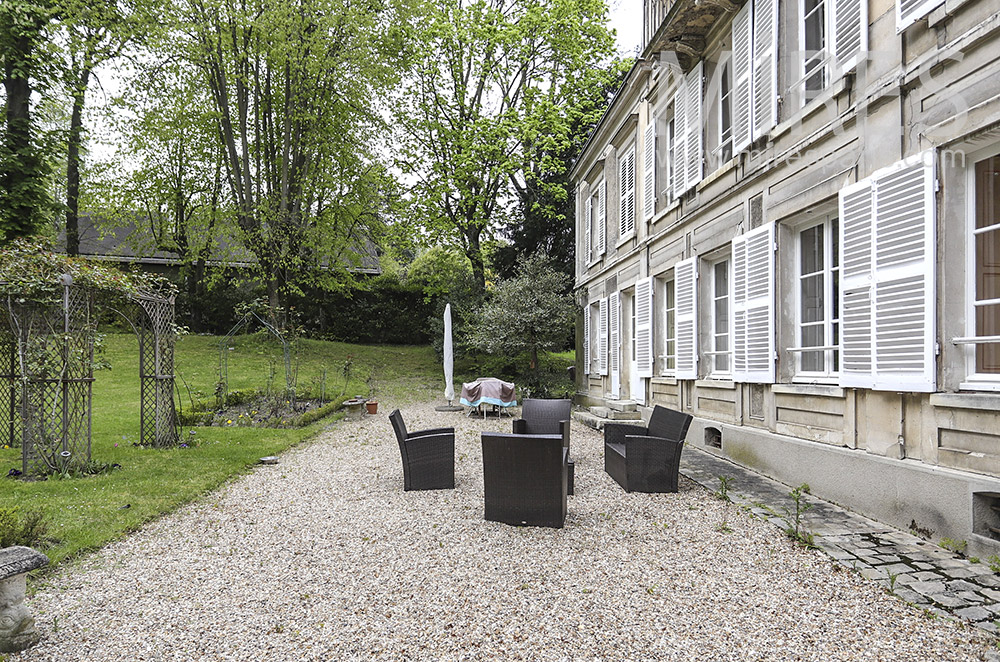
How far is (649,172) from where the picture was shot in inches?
402

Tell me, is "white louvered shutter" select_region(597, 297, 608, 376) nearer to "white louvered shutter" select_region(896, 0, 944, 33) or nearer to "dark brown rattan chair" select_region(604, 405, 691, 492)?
"dark brown rattan chair" select_region(604, 405, 691, 492)

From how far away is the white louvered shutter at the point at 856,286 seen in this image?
4816 mm

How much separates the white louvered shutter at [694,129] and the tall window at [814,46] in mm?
2140

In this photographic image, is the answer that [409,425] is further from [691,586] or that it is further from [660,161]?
[691,586]

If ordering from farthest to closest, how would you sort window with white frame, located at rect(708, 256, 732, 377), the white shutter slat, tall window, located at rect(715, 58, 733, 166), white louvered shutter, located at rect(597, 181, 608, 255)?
1. white louvered shutter, located at rect(597, 181, 608, 255)
2. the white shutter slat
3. window with white frame, located at rect(708, 256, 732, 377)
4. tall window, located at rect(715, 58, 733, 166)

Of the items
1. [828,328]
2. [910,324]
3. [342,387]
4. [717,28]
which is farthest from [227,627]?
[342,387]

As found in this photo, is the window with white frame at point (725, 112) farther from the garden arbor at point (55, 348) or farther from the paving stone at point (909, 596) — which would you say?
the garden arbor at point (55, 348)

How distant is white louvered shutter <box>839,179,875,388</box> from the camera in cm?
482

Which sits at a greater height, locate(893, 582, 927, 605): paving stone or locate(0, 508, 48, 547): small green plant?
locate(0, 508, 48, 547): small green plant

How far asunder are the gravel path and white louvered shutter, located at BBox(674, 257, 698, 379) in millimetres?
3054

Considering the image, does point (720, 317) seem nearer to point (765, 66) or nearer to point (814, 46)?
point (765, 66)

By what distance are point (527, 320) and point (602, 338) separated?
8.60 feet

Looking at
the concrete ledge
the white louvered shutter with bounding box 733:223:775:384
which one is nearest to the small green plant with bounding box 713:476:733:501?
the concrete ledge

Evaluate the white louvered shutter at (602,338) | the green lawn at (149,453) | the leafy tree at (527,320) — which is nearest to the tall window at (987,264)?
the green lawn at (149,453)
